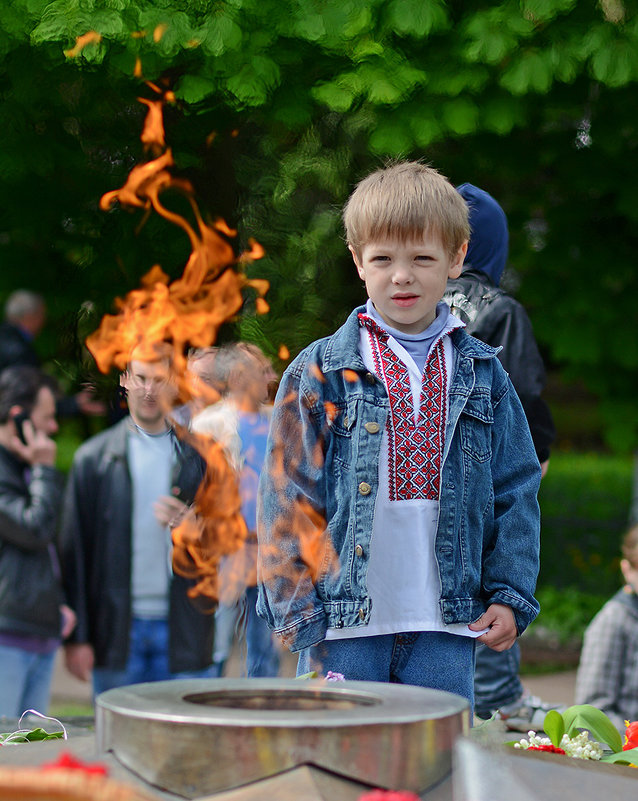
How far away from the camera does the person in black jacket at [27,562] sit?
4883 mm

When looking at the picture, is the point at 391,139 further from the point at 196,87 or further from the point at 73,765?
the point at 73,765

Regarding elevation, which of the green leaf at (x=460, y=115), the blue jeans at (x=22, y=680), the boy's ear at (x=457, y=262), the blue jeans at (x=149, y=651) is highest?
the green leaf at (x=460, y=115)

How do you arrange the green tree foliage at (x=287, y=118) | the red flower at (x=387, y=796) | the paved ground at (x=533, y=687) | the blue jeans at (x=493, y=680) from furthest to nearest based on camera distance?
the paved ground at (x=533, y=687), the green tree foliage at (x=287, y=118), the blue jeans at (x=493, y=680), the red flower at (x=387, y=796)

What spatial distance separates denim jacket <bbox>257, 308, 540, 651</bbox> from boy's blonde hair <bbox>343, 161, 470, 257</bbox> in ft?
0.72

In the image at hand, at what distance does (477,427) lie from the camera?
9.10 ft

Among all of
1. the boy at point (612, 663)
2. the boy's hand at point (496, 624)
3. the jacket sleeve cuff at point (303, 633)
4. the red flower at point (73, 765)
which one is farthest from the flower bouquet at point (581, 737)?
the boy at point (612, 663)

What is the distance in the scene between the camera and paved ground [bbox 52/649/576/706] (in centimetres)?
703

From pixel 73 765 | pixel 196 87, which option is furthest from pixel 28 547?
pixel 73 765

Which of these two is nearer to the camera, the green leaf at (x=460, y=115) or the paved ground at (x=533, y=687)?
the green leaf at (x=460, y=115)

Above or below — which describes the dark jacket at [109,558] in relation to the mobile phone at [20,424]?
below

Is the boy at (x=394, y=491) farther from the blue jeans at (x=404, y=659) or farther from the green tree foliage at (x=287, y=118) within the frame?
the green tree foliage at (x=287, y=118)

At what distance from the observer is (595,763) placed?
2395 millimetres

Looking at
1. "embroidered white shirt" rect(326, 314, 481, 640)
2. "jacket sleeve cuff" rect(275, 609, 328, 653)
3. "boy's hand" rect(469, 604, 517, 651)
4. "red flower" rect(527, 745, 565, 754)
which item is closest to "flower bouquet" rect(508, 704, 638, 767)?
"red flower" rect(527, 745, 565, 754)

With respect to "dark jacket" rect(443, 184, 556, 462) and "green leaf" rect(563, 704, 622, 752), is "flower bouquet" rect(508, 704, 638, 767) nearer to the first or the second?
"green leaf" rect(563, 704, 622, 752)
